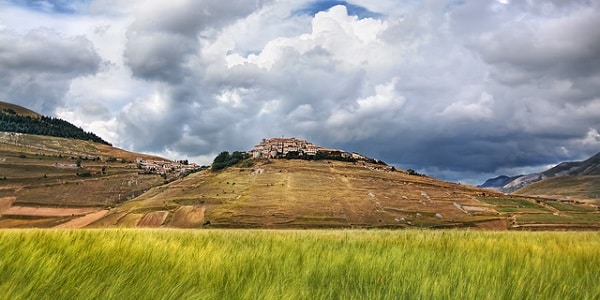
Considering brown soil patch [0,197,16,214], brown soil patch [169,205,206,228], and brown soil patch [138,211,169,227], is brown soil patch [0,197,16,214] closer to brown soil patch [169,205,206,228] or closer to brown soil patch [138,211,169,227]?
brown soil patch [138,211,169,227]

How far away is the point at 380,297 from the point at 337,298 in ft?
1.64

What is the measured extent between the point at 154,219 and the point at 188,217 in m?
8.32

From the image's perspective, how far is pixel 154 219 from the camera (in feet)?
368

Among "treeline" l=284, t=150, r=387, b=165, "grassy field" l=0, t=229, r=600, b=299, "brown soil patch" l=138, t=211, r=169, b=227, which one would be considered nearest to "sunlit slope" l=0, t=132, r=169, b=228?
"brown soil patch" l=138, t=211, r=169, b=227

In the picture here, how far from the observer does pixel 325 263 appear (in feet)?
21.0

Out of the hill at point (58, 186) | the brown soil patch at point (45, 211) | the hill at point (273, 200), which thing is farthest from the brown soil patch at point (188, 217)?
the brown soil patch at point (45, 211)

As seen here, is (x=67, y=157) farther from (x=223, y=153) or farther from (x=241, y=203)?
(x=241, y=203)

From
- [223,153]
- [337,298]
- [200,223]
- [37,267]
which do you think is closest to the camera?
[37,267]

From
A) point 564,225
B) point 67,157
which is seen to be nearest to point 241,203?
point 564,225

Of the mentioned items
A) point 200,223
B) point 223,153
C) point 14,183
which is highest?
point 223,153

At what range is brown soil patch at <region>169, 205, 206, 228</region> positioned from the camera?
107m

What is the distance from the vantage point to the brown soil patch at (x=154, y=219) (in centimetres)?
11038

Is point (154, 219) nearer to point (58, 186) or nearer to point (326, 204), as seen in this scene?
point (326, 204)

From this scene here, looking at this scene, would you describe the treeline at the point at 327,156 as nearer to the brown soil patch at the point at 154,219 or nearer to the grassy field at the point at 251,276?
the brown soil patch at the point at 154,219
